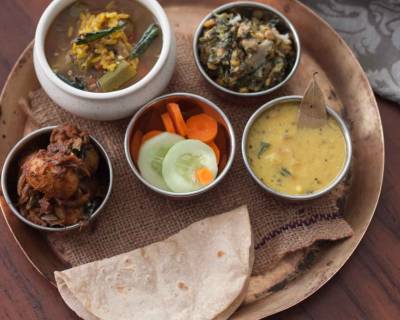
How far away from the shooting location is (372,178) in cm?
303

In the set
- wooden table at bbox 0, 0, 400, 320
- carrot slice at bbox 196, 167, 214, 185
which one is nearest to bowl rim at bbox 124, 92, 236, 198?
carrot slice at bbox 196, 167, 214, 185

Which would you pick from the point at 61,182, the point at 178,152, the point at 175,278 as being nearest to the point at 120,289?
the point at 175,278

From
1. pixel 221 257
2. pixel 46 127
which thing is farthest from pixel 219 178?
pixel 46 127

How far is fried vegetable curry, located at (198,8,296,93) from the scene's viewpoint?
2998 millimetres

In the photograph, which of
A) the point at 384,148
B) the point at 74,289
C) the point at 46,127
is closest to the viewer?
the point at 74,289

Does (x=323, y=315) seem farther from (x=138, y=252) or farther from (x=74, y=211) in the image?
(x=74, y=211)

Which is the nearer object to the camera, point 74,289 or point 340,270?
point 74,289

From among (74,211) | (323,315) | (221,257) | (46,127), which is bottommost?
(323,315)

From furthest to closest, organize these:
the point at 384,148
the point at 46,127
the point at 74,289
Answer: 1. the point at 384,148
2. the point at 46,127
3. the point at 74,289

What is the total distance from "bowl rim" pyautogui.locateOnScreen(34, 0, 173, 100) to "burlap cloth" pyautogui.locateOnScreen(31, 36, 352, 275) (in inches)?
12.9

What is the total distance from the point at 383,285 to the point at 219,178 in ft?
3.22

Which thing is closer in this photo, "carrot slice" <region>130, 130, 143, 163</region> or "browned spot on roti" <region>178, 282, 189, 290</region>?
"browned spot on roti" <region>178, 282, 189, 290</region>

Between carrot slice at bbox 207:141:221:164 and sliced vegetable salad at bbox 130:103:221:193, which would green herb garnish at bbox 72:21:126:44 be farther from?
carrot slice at bbox 207:141:221:164

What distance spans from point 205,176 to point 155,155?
0.91 ft
